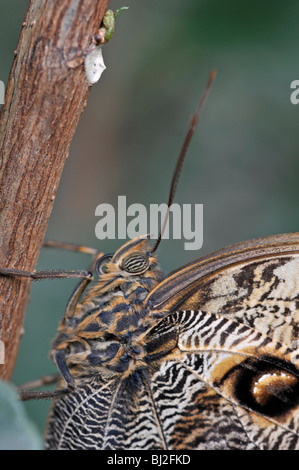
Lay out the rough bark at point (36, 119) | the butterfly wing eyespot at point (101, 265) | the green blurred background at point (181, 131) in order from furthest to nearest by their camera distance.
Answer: the green blurred background at point (181, 131)
the butterfly wing eyespot at point (101, 265)
the rough bark at point (36, 119)

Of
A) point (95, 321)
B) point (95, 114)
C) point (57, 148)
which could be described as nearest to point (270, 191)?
point (95, 114)

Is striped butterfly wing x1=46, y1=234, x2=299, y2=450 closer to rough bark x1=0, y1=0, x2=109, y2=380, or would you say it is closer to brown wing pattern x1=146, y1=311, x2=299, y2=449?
brown wing pattern x1=146, y1=311, x2=299, y2=449

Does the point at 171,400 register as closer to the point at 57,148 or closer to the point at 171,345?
the point at 171,345

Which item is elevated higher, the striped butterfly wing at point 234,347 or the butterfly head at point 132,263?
the butterfly head at point 132,263

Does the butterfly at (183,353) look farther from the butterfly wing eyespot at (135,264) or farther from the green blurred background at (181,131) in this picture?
the green blurred background at (181,131)

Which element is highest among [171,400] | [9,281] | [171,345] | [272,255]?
[272,255]

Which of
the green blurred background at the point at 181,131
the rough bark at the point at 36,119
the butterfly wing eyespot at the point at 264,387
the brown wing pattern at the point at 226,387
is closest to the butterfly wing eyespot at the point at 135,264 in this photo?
the brown wing pattern at the point at 226,387

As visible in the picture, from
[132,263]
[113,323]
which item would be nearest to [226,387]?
[113,323]
